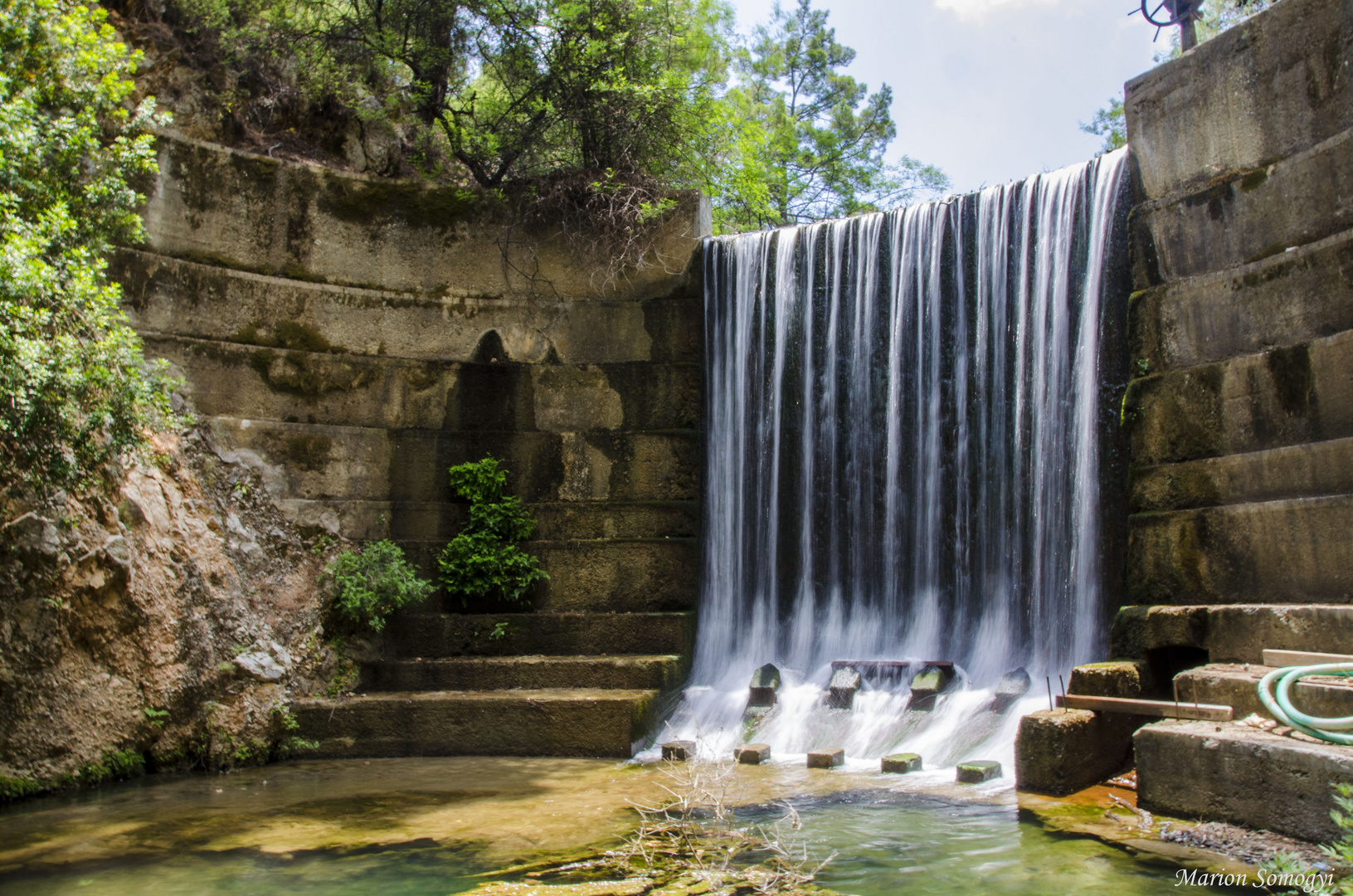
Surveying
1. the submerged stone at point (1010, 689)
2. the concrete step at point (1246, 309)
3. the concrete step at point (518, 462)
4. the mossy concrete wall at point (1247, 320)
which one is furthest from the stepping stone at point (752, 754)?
the concrete step at point (1246, 309)

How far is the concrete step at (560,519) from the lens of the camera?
10.0 metres

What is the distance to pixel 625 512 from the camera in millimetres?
10117

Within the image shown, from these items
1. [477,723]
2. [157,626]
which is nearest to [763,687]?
[477,723]

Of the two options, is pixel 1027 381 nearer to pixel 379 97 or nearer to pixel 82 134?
pixel 82 134

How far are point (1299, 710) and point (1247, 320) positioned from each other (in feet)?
10.7

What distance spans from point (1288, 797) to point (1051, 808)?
1351 millimetres

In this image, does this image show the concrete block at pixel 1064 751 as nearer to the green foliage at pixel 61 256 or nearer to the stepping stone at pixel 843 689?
the stepping stone at pixel 843 689

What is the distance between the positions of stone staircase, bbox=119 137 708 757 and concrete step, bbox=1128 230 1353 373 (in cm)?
449

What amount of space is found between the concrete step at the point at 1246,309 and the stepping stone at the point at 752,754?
4.18 m

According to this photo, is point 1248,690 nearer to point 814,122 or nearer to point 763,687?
point 763,687

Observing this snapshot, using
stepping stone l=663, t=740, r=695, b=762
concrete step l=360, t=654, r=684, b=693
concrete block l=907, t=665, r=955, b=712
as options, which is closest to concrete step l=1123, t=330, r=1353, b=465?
concrete block l=907, t=665, r=955, b=712

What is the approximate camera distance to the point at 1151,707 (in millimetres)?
5656

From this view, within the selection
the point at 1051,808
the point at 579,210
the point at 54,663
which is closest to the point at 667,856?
the point at 1051,808

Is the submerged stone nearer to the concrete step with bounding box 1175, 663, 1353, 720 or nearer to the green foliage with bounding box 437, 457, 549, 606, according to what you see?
the concrete step with bounding box 1175, 663, 1353, 720
